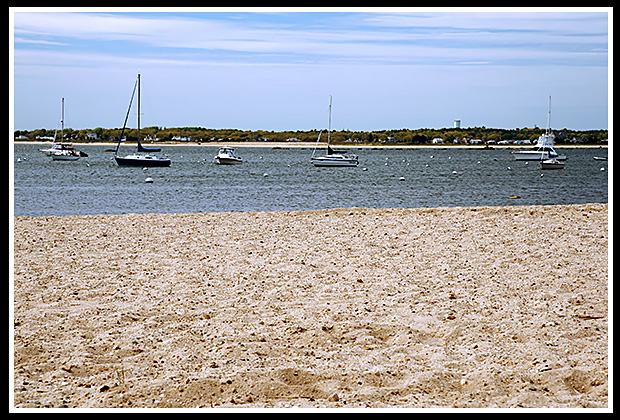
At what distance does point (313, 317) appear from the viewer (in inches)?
219

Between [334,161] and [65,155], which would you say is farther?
[65,155]

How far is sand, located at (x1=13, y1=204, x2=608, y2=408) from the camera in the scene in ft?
13.3

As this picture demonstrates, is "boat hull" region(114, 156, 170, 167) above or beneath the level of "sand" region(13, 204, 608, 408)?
above

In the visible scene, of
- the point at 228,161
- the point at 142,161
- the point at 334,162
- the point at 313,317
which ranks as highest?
the point at 334,162

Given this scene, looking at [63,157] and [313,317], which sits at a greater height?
[63,157]

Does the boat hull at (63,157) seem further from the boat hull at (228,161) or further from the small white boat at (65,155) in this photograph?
the boat hull at (228,161)

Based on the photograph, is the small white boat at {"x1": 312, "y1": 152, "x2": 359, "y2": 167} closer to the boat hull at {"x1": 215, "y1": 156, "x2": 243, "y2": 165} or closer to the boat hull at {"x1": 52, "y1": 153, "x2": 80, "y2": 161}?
the boat hull at {"x1": 215, "y1": 156, "x2": 243, "y2": 165}

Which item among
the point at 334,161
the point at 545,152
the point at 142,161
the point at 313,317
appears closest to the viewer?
the point at 313,317

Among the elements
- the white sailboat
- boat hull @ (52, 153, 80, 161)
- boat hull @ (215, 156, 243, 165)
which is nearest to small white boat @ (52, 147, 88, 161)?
boat hull @ (52, 153, 80, 161)

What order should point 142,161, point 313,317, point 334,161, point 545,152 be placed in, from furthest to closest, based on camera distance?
point 545,152 < point 334,161 < point 142,161 < point 313,317

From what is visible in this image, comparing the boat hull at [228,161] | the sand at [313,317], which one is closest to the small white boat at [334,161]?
the boat hull at [228,161]

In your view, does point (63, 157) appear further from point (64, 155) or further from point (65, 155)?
point (65, 155)

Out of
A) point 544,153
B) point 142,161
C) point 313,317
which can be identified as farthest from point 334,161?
point 313,317
